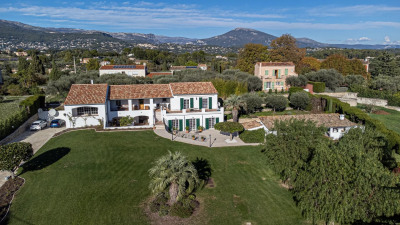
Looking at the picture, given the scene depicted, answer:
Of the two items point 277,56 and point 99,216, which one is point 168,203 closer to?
point 99,216

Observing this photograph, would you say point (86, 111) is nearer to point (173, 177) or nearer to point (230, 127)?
point (230, 127)

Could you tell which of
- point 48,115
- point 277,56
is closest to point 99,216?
point 48,115

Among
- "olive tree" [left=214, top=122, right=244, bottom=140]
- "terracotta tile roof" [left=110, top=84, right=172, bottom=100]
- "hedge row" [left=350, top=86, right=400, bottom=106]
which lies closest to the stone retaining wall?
"terracotta tile roof" [left=110, top=84, right=172, bottom=100]

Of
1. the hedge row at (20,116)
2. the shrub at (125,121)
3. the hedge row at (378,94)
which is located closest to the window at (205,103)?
the shrub at (125,121)

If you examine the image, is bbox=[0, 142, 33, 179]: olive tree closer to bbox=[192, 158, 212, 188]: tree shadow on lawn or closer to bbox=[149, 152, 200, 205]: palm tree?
bbox=[149, 152, 200, 205]: palm tree

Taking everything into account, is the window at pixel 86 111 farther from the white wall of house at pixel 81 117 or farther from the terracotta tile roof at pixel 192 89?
the terracotta tile roof at pixel 192 89

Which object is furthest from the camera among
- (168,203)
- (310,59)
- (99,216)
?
(310,59)
